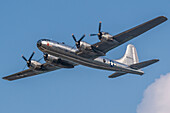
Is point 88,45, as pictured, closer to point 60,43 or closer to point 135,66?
point 60,43

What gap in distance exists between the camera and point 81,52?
38.4 metres

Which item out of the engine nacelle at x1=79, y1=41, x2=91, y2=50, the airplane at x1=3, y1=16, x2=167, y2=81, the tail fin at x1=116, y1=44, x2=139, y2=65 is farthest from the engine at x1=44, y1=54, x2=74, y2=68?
the tail fin at x1=116, y1=44, x2=139, y2=65

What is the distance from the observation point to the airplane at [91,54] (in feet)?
122

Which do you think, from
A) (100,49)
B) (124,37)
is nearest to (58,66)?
(100,49)

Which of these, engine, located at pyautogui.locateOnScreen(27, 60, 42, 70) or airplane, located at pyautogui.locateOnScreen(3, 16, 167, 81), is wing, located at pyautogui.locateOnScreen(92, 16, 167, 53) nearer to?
airplane, located at pyautogui.locateOnScreen(3, 16, 167, 81)

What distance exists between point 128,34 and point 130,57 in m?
11.7

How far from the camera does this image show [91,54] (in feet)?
128

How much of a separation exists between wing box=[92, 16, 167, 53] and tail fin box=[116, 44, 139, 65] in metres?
7.52

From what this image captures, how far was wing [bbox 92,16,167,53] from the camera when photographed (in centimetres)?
3547

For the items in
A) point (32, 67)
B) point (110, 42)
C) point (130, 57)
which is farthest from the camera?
point (130, 57)

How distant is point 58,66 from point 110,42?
9.07 meters

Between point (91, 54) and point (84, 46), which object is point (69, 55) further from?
point (91, 54)

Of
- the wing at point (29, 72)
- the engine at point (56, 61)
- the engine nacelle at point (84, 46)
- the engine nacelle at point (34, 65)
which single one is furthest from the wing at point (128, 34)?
the engine nacelle at point (34, 65)

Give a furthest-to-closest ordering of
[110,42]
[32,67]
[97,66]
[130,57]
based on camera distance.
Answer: [130,57] → [32,67] → [97,66] → [110,42]
